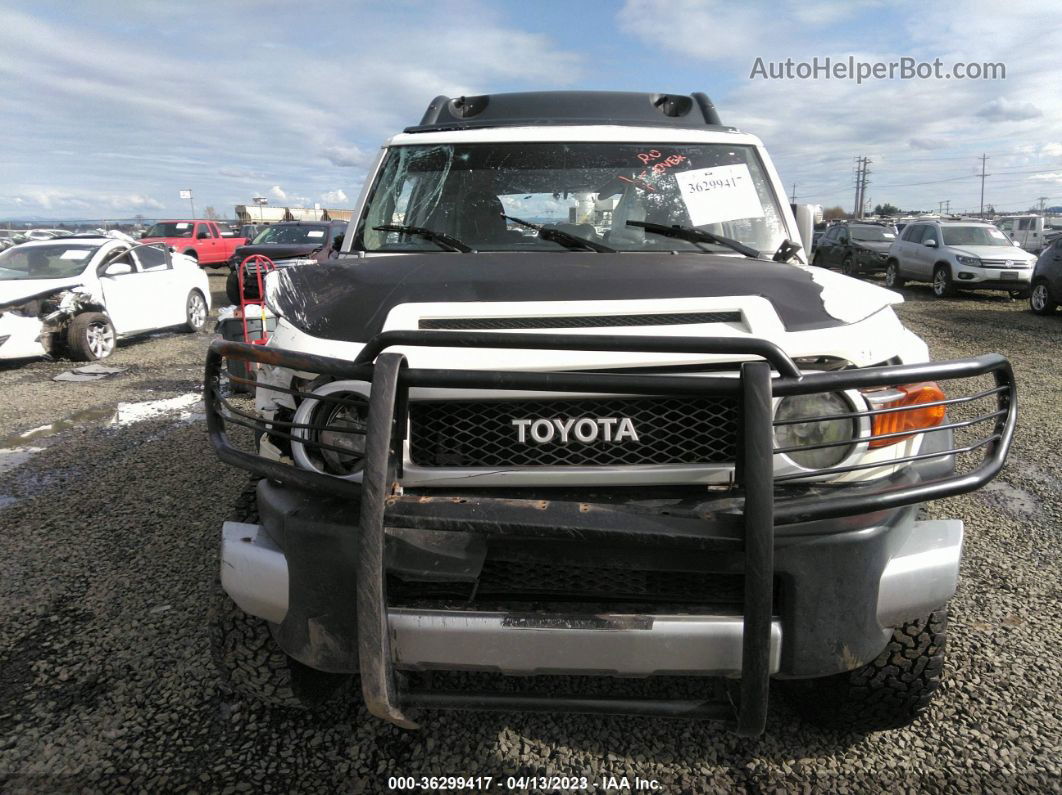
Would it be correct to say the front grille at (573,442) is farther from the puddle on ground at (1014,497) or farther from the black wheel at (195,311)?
the black wheel at (195,311)

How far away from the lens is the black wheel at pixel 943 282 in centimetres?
1562

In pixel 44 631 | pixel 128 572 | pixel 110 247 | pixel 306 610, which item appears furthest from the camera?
pixel 110 247

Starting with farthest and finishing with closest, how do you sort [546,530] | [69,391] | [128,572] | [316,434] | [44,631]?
[69,391]
[128,572]
[44,631]
[316,434]
[546,530]

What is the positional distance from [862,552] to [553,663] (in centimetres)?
79

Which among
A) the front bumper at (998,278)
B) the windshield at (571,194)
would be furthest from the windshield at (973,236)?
the windshield at (571,194)

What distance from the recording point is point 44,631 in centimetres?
297

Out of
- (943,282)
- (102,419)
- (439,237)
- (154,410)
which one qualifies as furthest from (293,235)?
(439,237)

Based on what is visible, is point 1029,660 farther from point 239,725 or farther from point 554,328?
point 239,725

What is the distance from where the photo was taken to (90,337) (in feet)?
30.2

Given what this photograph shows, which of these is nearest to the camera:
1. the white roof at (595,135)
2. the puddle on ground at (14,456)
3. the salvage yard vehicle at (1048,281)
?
the white roof at (595,135)

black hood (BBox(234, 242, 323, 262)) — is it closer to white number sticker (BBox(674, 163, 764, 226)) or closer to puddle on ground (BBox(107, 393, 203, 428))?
puddle on ground (BBox(107, 393, 203, 428))

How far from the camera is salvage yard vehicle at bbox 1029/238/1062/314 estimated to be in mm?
12257

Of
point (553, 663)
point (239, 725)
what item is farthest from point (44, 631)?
point (553, 663)

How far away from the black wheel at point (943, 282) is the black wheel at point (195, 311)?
1496 cm
